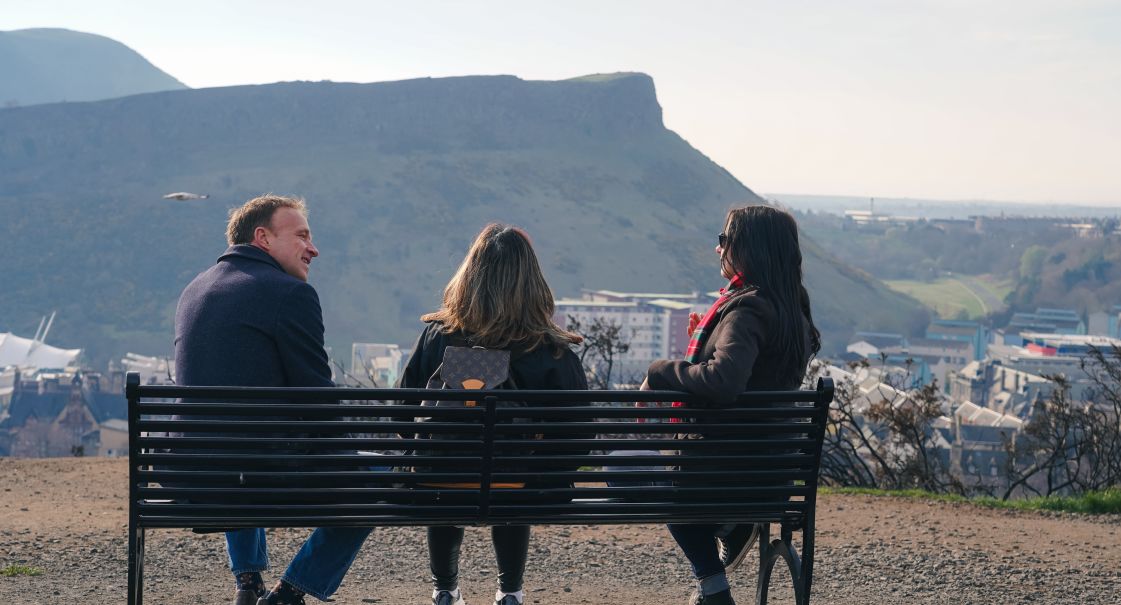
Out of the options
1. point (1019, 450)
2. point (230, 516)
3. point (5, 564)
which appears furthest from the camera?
→ point (1019, 450)

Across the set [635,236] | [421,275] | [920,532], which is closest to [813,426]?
[920,532]

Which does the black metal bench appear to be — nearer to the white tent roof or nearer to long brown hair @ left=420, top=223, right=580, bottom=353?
long brown hair @ left=420, top=223, right=580, bottom=353

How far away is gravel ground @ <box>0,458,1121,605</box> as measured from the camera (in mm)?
4961

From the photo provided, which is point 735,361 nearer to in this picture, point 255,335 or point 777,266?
point 777,266

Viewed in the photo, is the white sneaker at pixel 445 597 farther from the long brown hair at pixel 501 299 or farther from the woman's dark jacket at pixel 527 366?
the long brown hair at pixel 501 299

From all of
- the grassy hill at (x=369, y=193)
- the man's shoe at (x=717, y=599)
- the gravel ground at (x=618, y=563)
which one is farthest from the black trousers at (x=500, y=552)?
the grassy hill at (x=369, y=193)

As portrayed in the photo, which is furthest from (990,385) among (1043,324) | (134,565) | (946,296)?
(946,296)

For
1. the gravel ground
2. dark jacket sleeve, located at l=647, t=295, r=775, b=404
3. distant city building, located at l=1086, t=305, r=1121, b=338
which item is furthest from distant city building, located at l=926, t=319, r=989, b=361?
dark jacket sleeve, located at l=647, t=295, r=775, b=404

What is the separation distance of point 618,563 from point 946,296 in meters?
115

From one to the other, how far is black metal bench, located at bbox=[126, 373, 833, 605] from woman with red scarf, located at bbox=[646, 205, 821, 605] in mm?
129

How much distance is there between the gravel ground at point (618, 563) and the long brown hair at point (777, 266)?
1586mm

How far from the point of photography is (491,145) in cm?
13312

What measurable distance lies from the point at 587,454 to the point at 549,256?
103m

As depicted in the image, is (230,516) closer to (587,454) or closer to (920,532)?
(587,454)
